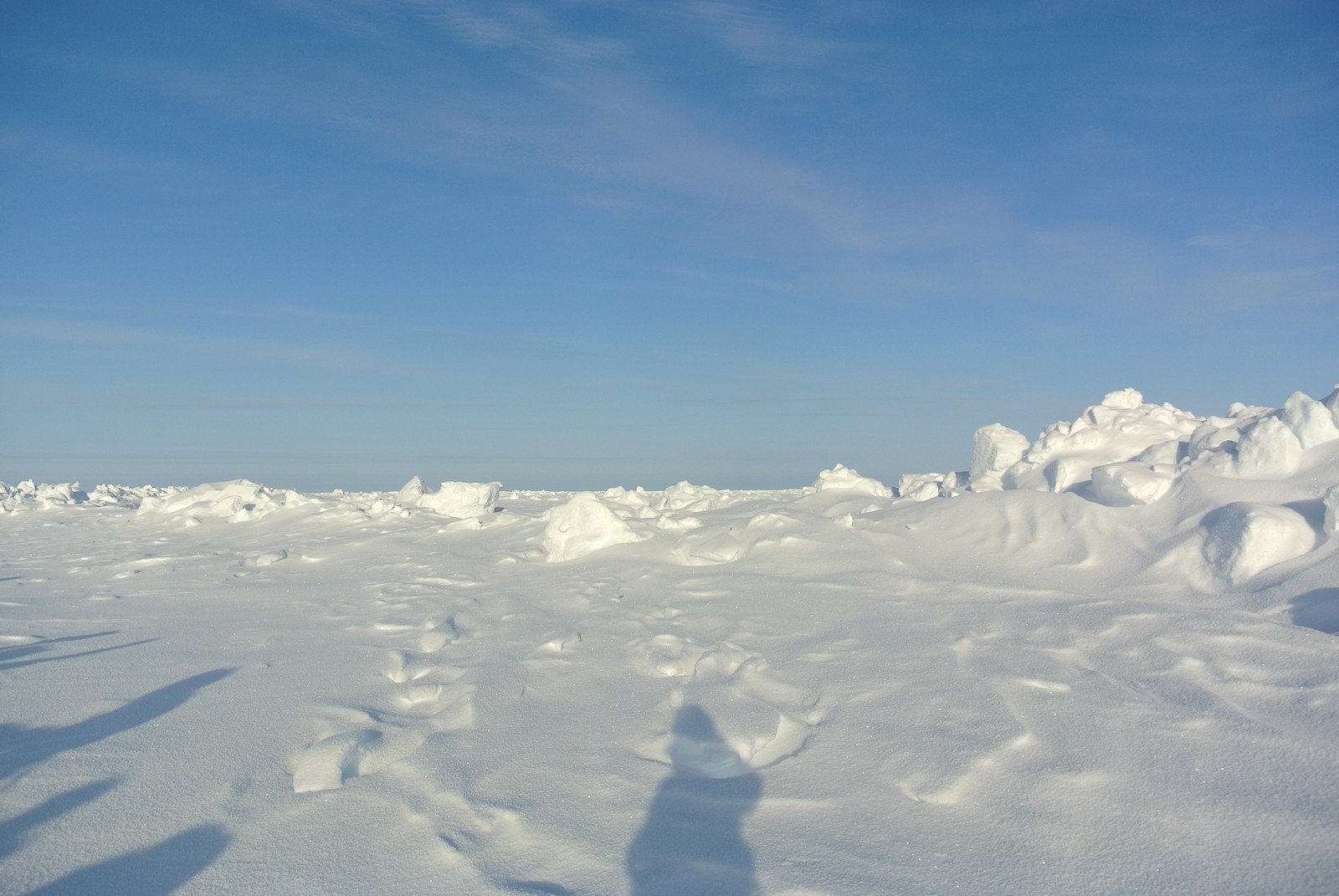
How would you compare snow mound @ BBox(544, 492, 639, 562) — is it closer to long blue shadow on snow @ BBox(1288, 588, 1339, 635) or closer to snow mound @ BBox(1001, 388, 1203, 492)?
snow mound @ BBox(1001, 388, 1203, 492)

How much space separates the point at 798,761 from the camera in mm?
4125

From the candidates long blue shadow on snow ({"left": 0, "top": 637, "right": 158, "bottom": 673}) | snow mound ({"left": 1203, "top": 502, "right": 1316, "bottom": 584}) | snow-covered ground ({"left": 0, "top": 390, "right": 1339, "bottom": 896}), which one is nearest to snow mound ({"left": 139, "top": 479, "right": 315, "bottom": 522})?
snow-covered ground ({"left": 0, "top": 390, "right": 1339, "bottom": 896})

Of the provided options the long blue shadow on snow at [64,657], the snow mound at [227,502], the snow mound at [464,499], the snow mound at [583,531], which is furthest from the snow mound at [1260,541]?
the snow mound at [227,502]

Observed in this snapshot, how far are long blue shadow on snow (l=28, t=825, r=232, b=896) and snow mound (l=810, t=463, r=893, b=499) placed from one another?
10.5 metres

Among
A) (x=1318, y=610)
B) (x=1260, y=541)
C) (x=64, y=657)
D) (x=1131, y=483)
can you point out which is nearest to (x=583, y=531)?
(x=64, y=657)

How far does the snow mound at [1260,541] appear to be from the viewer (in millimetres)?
6074

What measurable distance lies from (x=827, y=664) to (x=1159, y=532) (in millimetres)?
3997

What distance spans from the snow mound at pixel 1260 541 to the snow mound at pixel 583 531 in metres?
6.16

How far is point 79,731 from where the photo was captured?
458cm

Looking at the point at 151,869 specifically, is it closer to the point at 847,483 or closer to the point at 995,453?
the point at 995,453

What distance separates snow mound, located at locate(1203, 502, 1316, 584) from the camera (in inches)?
239

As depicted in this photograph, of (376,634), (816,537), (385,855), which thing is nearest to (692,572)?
(816,537)

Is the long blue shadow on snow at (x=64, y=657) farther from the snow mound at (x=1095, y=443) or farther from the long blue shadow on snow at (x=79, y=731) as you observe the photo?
the snow mound at (x=1095, y=443)

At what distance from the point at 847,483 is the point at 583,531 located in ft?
17.7
